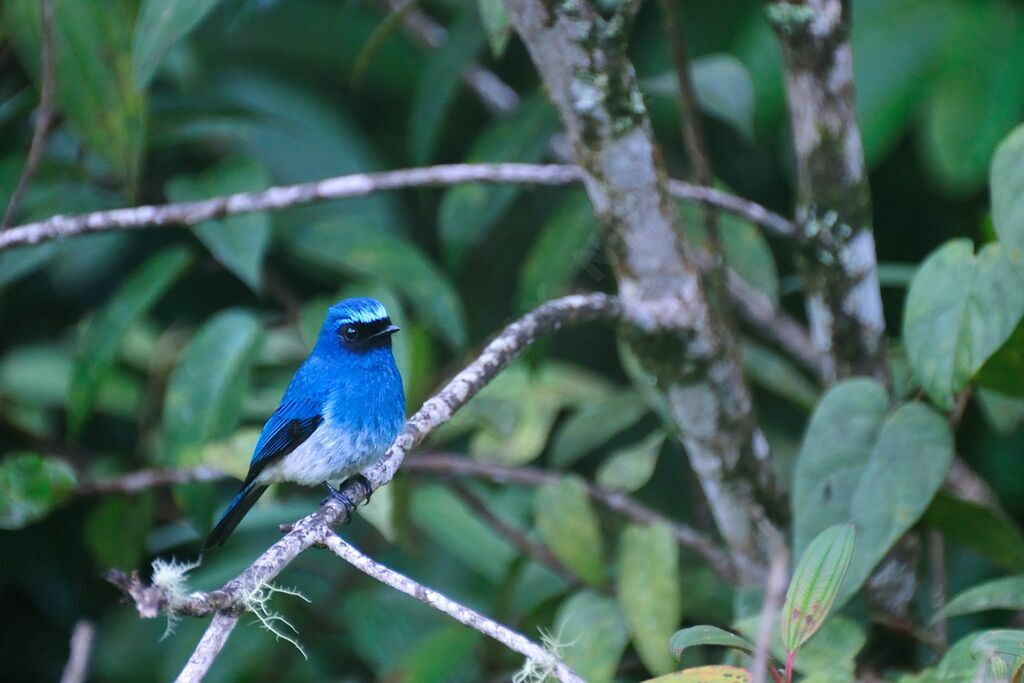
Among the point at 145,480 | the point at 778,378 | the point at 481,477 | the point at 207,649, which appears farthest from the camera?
the point at 778,378

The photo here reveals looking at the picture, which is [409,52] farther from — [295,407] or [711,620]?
[711,620]

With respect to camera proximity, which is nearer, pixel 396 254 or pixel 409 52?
pixel 396 254

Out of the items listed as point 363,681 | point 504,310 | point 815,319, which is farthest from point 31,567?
point 815,319

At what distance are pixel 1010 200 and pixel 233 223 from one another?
216cm

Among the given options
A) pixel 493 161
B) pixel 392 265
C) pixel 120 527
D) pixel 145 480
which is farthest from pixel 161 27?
pixel 120 527

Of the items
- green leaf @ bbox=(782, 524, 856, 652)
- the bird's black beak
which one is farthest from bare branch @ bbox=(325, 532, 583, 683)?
the bird's black beak

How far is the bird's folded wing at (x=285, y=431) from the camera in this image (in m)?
3.15

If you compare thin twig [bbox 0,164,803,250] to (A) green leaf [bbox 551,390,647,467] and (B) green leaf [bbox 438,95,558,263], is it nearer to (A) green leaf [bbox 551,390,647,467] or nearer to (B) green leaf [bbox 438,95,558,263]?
(B) green leaf [bbox 438,95,558,263]

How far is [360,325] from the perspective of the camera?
334 centimetres

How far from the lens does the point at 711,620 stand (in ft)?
11.3

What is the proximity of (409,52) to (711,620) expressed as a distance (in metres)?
2.80

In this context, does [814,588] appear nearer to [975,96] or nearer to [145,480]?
[145,480]

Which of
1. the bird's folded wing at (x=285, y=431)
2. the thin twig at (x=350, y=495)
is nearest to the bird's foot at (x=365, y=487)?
the thin twig at (x=350, y=495)

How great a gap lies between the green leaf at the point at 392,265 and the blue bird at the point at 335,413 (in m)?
0.26
